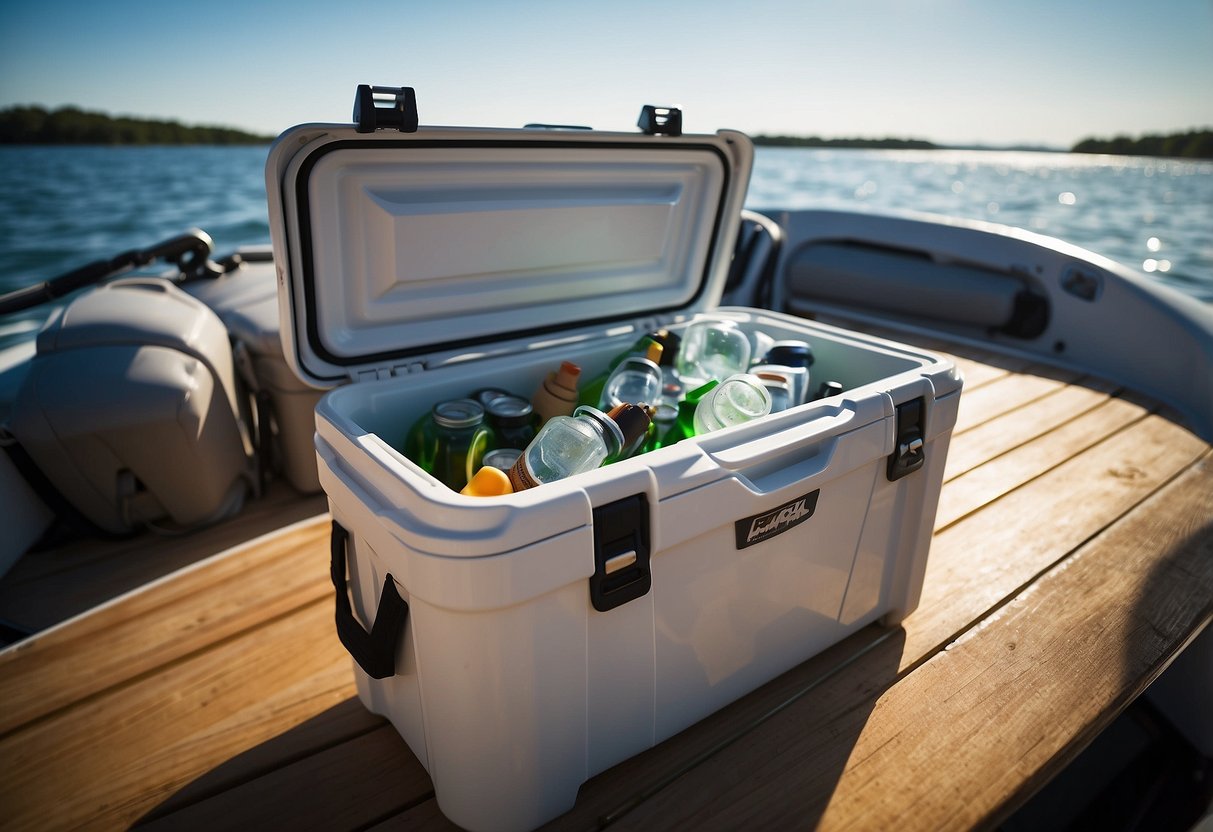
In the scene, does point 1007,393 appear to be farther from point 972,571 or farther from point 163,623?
point 163,623

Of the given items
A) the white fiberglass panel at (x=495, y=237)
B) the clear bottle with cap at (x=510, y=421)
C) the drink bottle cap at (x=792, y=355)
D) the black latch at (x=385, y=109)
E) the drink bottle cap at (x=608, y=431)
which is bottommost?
the clear bottle with cap at (x=510, y=421)

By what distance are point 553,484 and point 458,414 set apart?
32 cm

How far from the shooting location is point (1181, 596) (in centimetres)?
129

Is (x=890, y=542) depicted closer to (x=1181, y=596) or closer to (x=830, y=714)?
(x=830, y=714)

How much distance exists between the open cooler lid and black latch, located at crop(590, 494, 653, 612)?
21.3 inches

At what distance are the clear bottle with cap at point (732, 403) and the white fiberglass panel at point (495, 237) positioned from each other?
42 cm

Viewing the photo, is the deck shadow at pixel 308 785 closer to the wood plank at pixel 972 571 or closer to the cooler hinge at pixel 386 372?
the wood plank at pixel 972 571

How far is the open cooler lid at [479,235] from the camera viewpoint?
984 millimetres

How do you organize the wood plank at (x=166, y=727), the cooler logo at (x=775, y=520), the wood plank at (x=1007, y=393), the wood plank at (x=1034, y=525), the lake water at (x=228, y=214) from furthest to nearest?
the lake water at (x=228, y=214)
the wood plank at (x=1007, y=393)
the wood plank at (x=1034, y=525)
the wood plank at (x=166, y=727)
the cooler logo at (x=775, y=520)

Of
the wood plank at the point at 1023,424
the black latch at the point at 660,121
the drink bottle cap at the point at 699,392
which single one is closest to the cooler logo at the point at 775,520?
the drink bottle cap at the point at 699,392

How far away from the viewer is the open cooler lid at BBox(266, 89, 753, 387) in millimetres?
984

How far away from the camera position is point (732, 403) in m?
1.02

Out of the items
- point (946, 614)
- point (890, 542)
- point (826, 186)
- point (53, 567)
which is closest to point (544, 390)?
point (890, 542)

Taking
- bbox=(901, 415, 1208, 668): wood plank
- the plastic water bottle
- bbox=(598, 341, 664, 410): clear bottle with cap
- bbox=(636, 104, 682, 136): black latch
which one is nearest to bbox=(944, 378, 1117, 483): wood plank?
bbox=(901, 415, 1208, 668): wood plank
